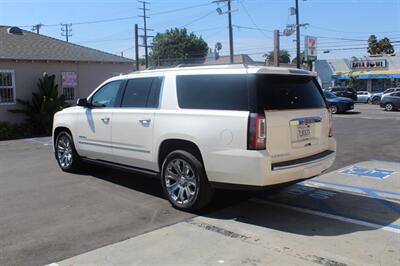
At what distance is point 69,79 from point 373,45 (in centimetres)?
7385

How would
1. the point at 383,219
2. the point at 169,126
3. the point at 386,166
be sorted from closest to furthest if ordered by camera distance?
the point at 383,219 → the point at 169,126 → the point at 386,166

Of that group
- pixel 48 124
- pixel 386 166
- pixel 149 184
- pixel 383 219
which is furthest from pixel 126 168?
pixel 48 124

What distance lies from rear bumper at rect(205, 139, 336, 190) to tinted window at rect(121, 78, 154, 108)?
1.78 metres

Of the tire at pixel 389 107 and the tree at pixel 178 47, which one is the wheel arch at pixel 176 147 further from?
the tree at pixel 178 47

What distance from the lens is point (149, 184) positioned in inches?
318

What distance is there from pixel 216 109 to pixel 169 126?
85cm

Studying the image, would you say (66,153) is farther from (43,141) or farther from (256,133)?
(43,141)

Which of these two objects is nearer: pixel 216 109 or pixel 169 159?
pixel 216 109

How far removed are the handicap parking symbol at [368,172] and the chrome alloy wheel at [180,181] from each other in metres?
4.08

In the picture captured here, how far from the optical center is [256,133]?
550 cm

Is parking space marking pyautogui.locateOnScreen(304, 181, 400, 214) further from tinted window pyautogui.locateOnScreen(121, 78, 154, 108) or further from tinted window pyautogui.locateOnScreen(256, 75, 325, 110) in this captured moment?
tinted window pyautogui.locateOnScreen(121, 78, 154, 108)

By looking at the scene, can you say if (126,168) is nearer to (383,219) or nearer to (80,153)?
(80,153)

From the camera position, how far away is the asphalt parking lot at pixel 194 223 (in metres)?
4.78

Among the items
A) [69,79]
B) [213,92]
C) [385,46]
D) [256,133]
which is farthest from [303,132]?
[385,46]
